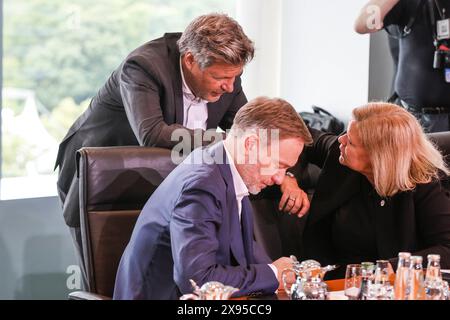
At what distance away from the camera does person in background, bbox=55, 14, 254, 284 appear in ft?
8.58

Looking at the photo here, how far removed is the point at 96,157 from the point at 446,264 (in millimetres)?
1066

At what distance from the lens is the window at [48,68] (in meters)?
4.03

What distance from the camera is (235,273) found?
2.01 metres

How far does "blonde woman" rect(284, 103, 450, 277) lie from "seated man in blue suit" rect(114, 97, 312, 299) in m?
0.55

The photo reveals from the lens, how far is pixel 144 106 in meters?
2.72

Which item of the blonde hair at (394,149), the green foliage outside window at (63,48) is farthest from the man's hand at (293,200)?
the green foliage outside window at (63,48)

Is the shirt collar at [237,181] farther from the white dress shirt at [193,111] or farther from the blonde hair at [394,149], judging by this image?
the white dress shirt at [193,111]

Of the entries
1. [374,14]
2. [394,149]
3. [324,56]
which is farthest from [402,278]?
[324,56]

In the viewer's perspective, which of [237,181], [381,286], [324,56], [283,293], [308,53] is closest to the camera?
[381,286]

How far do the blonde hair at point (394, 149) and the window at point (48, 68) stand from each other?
1856mm

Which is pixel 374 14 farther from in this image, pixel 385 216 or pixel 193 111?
pixel 385 216

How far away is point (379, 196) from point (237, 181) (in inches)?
28.1

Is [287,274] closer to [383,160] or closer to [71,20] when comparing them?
[383,160]

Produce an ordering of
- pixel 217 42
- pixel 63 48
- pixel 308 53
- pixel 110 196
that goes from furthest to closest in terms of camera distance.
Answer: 1. pixel 308 53
2. pixel 63 48
3. pixel 217 42
4. pixel 110 196
